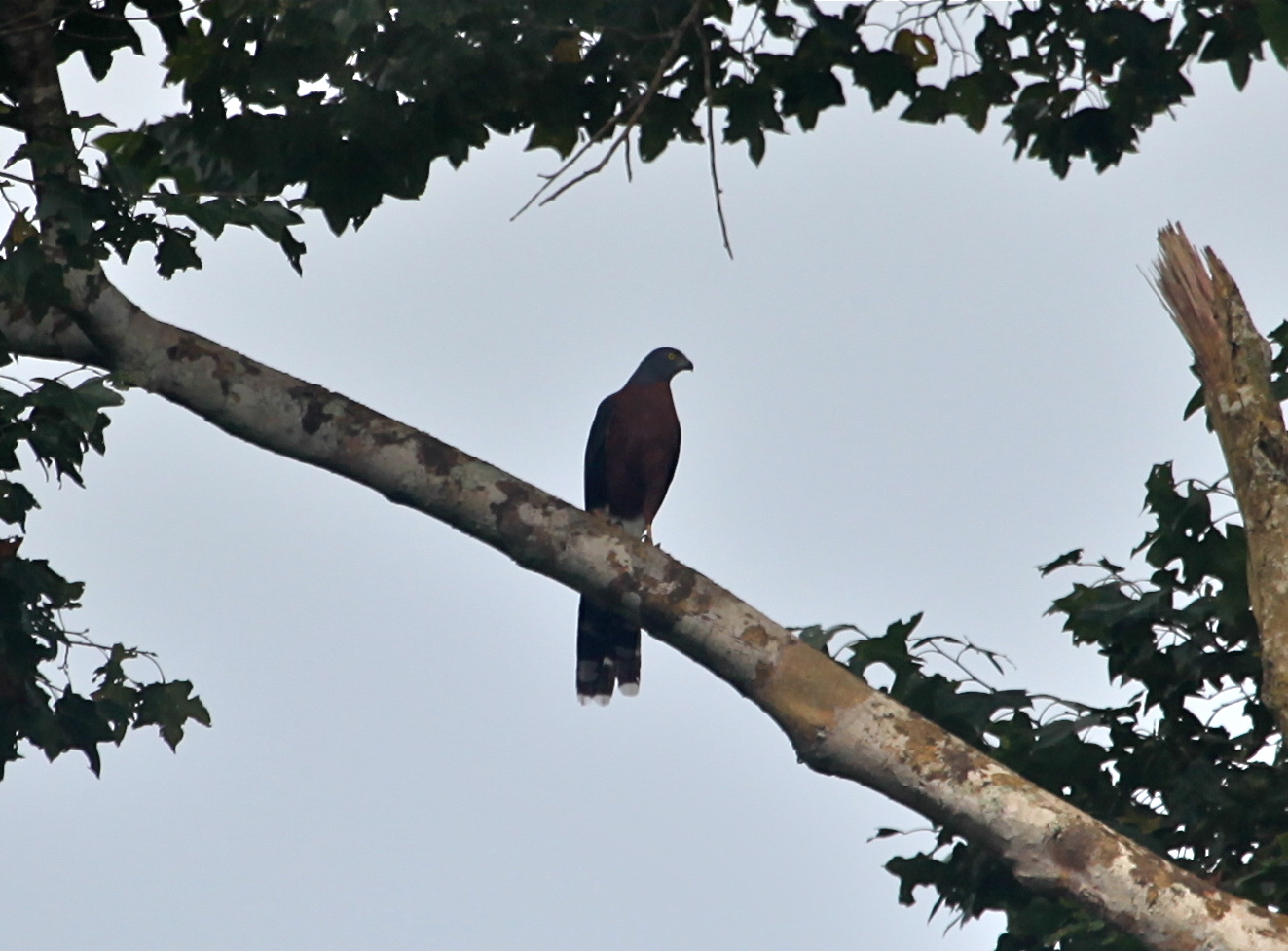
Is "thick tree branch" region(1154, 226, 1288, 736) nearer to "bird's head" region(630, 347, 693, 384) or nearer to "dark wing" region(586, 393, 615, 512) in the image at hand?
"dark wing" region(586, 393, 615, 512)

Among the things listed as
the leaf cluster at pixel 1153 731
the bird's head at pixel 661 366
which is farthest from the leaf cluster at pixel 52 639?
the bird's head at pixel 661 366

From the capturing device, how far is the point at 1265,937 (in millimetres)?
3508

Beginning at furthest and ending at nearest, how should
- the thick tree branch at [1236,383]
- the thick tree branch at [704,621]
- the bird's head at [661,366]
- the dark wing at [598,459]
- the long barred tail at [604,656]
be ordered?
the bird's head at [661,366]
the dark wing at [598,459]
the long barred tail at [604,656]
the thick tree branch at [1236,383]
the thick tree branch at [704,621]

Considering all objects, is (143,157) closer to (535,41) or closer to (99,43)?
(99,43)

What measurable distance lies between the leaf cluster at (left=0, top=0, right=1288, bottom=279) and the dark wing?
278 centimetres

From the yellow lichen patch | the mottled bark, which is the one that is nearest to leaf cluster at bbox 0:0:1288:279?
the mottled bark

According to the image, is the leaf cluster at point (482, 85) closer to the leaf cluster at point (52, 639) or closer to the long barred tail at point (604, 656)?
the leaf cluster at point (52, 639)

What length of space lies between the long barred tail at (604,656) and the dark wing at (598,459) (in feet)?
3.57

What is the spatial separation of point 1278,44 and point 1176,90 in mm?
2622

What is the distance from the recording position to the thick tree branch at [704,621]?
3.61 meters

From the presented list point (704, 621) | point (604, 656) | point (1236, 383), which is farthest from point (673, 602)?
point (604, 656)

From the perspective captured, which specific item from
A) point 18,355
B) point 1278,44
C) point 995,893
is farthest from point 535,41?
point 995,893

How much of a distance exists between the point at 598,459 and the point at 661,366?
0.79 meters

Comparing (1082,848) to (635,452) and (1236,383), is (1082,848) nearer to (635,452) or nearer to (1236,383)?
(1236,383)
